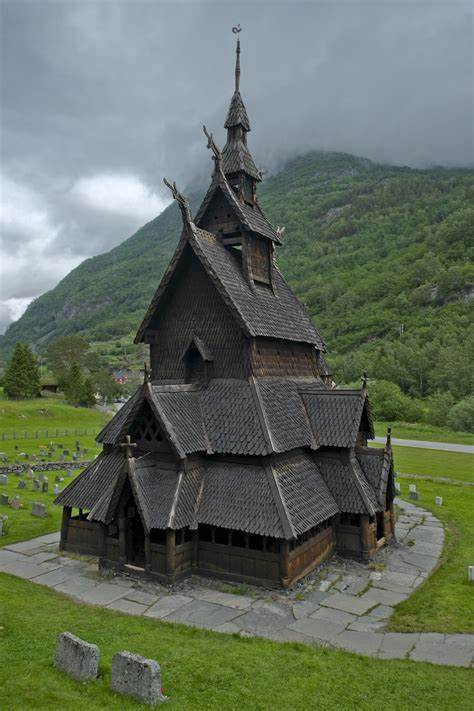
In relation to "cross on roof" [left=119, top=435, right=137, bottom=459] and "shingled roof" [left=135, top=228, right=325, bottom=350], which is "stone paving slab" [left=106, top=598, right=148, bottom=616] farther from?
"shingled roof" [left=135, top=228, right=325, bottom=350]

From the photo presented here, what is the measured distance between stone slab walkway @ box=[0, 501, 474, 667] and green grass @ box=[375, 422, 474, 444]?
38.6 meters

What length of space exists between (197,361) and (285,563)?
785cm

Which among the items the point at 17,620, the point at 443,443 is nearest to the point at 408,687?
the point at 17,620

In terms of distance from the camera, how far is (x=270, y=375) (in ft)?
61.8

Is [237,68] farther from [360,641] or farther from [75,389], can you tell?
[75,389]

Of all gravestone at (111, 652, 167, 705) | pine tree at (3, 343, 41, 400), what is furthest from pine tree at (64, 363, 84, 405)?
gravestone at (111, 652, 167, 705)

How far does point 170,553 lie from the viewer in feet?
49.5

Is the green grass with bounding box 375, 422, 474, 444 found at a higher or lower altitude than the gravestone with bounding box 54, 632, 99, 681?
lower

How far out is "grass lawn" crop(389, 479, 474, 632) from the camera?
42.6 ft

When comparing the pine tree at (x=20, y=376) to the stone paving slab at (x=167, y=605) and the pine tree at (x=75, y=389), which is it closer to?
the pine tree at (x=75, y=389)

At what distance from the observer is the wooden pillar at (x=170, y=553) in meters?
15.0

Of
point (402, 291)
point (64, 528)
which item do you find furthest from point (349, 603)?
point (402, 291)

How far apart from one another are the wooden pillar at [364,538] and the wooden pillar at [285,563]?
167 inches

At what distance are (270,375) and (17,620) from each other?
11.0 m
